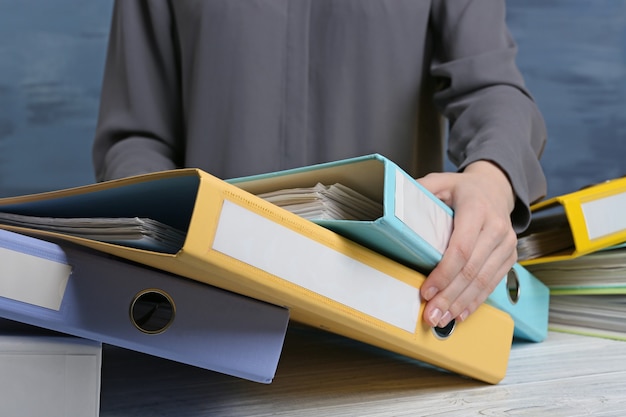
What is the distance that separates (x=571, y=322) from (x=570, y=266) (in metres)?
0.06

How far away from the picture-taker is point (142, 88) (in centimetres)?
101

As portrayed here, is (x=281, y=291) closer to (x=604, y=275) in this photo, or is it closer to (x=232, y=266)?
(x=232, y=266)

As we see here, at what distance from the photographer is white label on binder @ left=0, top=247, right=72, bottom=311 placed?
0.37m

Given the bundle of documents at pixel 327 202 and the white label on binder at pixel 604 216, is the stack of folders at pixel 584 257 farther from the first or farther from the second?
the bundle of documents at pixel 327 202

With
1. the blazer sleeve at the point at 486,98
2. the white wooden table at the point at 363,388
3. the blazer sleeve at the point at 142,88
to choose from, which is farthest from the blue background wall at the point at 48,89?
the white wooden table at the point at 363,388

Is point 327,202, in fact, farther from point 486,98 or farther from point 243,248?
point 486,98

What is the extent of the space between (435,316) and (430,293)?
0.02 metres

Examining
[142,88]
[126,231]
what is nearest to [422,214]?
[126,231]

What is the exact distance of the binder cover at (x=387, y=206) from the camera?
16.5 inches

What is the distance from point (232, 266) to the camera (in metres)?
0.36

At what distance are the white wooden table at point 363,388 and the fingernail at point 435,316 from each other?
5cm

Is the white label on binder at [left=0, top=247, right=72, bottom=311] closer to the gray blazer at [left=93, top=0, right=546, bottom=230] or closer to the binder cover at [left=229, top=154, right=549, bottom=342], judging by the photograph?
the binder cover at [left=229, top=154, right=549, bottom=342]

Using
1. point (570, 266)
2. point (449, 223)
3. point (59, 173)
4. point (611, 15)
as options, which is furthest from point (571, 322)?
point (611, 15)

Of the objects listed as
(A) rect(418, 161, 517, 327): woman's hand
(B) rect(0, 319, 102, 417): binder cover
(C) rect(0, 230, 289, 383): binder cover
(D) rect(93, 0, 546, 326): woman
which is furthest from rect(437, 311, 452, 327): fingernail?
(D) rect(93, 0, 546, 326): woman
